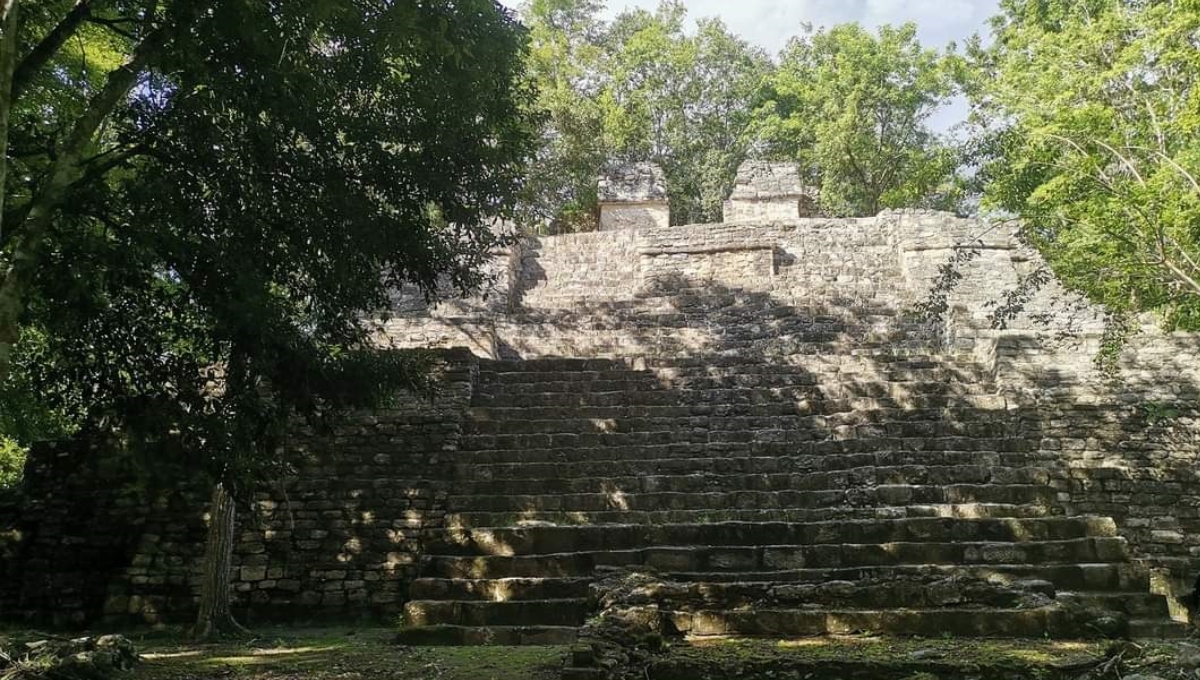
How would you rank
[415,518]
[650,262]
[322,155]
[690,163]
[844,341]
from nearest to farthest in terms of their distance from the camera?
[322,155], [415,518], [844,341], [650,262], [690,163]

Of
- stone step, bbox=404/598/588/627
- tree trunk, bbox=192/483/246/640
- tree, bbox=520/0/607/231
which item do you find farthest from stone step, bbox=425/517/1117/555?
tree, bbox=520/0/607/231

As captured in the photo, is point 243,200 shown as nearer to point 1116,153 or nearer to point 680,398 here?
point 680,398

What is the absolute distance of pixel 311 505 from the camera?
27.3ft

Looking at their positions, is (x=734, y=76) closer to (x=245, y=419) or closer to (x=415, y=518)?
(x=415, y=518)

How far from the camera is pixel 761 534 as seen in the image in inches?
282

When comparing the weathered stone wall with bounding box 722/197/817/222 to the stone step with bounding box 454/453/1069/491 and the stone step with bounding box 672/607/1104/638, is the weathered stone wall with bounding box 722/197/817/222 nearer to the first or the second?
the stone step with bounding box 454/453/1069/491

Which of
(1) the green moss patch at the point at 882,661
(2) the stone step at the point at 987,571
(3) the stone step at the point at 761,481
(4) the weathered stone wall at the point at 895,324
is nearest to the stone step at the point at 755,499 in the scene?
(3) the stone step at the point at 761,481

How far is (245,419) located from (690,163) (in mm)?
20615

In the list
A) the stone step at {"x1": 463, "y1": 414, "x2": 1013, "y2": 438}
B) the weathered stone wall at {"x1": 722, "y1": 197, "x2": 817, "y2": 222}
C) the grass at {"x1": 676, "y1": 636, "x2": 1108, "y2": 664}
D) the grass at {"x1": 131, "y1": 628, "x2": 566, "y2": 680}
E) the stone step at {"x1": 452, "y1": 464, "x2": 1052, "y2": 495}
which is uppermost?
the weathered stone wall at {"x1": 722, "y1": 197, "x2": 817, "y2": 222}

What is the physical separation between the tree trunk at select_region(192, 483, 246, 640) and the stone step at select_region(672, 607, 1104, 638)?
12.2 ft

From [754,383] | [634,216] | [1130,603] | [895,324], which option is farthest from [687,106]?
[1130,603]

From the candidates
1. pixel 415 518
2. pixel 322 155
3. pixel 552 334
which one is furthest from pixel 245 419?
pixel 552 334

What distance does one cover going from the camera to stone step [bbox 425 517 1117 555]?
23.0ft

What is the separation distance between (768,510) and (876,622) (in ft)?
6.87
